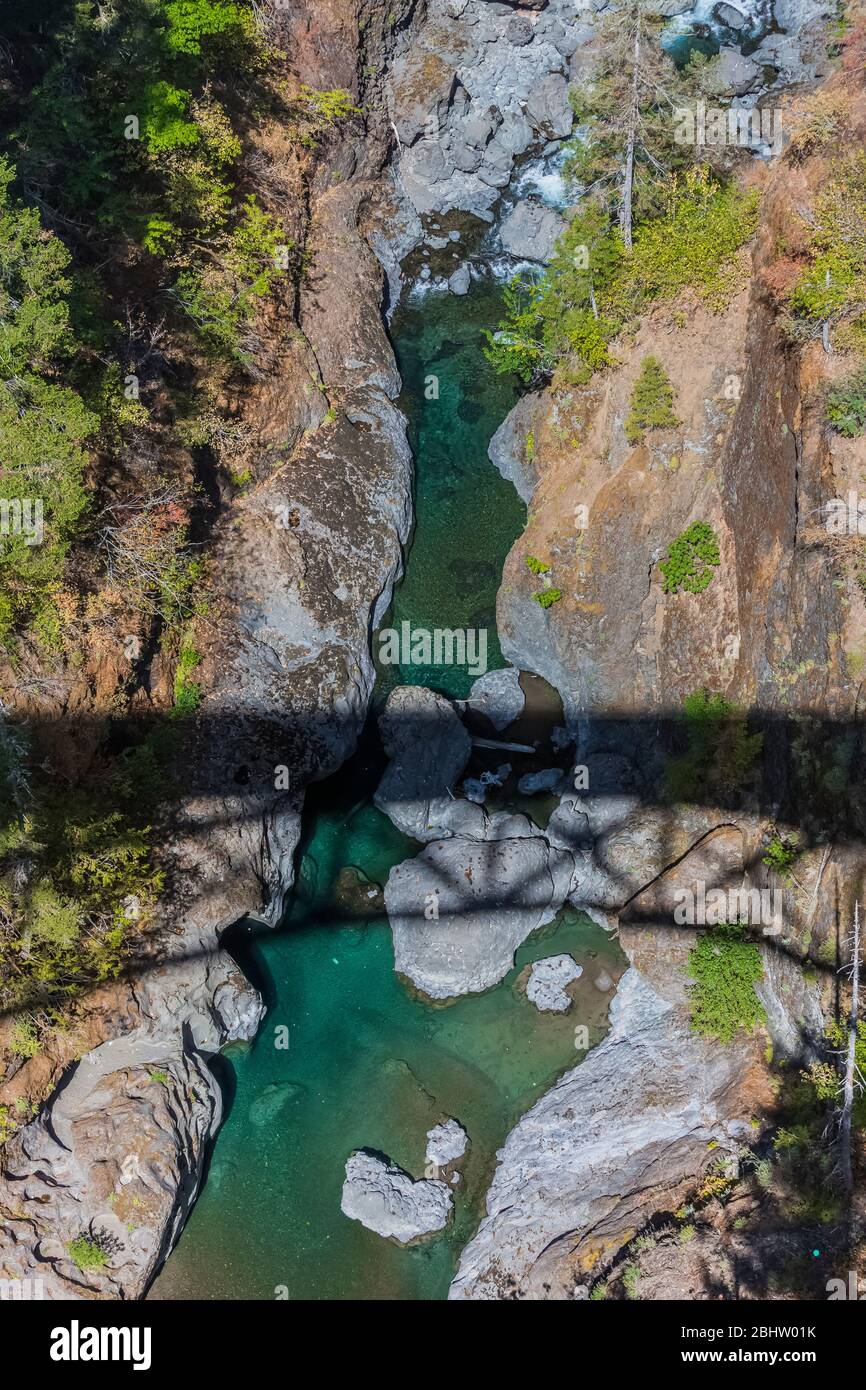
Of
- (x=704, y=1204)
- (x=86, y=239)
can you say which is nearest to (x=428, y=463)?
(x=86, y=239)

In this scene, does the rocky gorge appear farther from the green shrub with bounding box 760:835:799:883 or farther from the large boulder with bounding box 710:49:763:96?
the large boulder with bounding box 710:49:763:96

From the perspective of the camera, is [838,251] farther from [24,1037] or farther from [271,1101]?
[24,1037]

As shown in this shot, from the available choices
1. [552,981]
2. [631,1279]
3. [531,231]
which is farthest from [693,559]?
[531,231]

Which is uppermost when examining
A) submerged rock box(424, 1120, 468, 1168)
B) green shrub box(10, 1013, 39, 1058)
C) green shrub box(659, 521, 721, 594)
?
green shrub box(659, 521, 721, 594)

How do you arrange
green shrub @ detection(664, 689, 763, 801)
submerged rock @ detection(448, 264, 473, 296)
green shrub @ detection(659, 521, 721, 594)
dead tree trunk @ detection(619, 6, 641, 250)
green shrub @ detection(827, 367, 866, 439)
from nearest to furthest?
1. green shrub @ detection(827, 367, 866, 439)
2. green shrub @ detection(664, 689, 763, 801)
3. dead tree trunk @ detection(619, 6, 641, 250)
4. green shrub @ detection(659, 521, 721, 594)
5. submerged rock @ detection(448, 264, 473, 296)

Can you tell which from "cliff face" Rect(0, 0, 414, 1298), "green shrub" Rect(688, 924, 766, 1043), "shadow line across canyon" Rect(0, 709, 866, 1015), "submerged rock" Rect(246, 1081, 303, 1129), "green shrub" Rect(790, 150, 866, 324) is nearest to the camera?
"shadow line across canyon" Rect(0, 709, 866, 1015)

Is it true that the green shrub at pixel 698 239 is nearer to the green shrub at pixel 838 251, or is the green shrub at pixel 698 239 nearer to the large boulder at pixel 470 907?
the green shrub at pixel 838 251

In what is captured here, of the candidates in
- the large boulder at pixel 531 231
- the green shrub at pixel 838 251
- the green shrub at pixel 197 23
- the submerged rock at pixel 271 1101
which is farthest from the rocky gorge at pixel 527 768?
the large boulder at pixel 531 231

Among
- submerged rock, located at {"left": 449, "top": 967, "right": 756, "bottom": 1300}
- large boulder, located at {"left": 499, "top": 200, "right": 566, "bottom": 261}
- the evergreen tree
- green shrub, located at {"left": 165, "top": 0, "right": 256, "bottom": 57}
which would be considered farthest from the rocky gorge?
large boulder, located at {"left": 499, "top": 200, "right": 566, "bottom": 261}
